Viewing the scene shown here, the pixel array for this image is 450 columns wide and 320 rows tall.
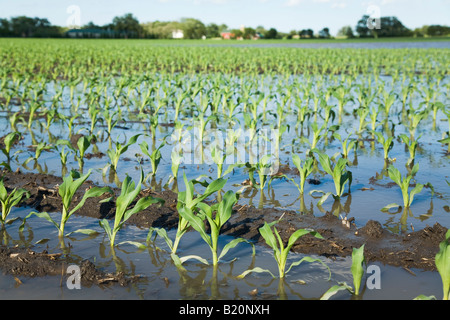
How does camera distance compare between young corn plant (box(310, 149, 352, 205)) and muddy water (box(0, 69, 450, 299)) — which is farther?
young corn plant (box(310, 149, 352, 205))

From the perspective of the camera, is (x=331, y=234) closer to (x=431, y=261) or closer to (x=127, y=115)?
(x=431, y=261)

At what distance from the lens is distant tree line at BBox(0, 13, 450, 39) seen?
3428 inches

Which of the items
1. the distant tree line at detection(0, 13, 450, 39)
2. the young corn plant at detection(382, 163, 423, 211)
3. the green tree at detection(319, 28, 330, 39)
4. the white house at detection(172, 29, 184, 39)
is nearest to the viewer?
the young corn plant at detection(382, 163, 423, 211)

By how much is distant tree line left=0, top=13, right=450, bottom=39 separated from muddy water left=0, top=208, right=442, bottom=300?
86.4m

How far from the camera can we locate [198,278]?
371 centimetres

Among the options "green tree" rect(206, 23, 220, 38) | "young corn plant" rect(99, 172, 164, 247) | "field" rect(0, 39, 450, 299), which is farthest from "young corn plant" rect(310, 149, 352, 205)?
"green tree" rect(206, 23, 220, 38)

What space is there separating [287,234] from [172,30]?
110 m

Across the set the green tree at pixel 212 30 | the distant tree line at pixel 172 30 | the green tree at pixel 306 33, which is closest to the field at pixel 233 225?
the distant tree line at pixel 172 30

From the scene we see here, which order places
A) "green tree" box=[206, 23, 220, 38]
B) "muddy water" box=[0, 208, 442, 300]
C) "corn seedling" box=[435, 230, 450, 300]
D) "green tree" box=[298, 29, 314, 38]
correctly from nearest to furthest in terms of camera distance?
"corn seedling" box=[435, 230, 450, 300], "muddy water" box=[0, 208, 442, 300], "green tree" box=[298, 29, 314, 38], "green tree" box=[206, 23, 220, 38]

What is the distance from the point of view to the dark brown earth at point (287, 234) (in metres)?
3.87

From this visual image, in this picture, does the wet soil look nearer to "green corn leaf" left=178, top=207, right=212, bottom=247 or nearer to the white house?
"green corn leaf" left=178, top=207, right=212, bottom=247

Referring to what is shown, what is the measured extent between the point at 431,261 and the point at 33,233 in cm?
364

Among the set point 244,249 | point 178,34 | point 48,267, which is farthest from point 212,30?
point 48,267

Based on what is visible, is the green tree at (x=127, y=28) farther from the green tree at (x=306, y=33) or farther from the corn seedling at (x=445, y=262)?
the corn seedling at (x=445, y=262)
